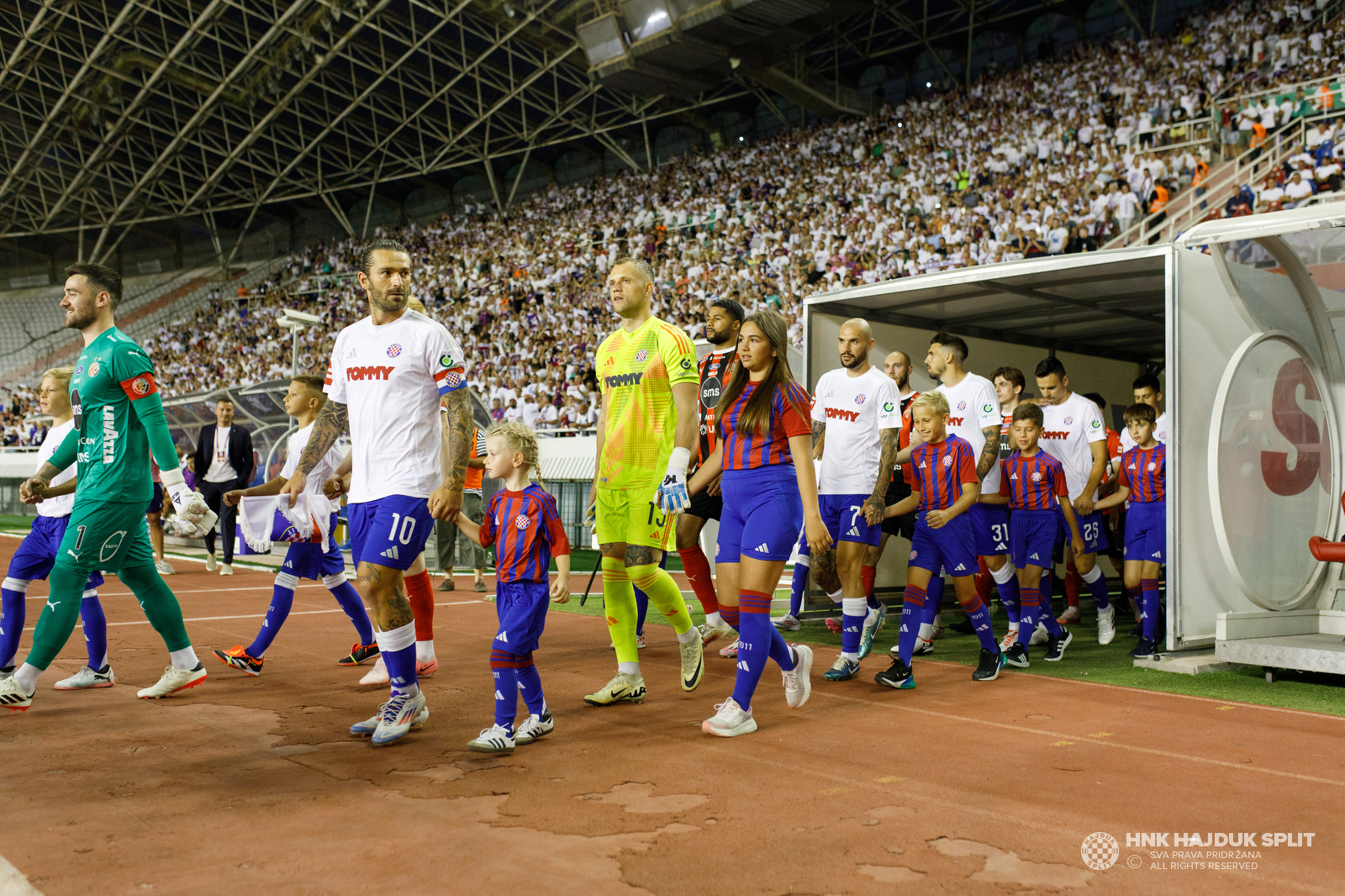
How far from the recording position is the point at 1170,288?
659 centimetres

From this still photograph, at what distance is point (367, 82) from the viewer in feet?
110

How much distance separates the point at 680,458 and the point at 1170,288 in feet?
12.8

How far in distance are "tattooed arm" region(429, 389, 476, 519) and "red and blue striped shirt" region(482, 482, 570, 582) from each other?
8.2 inches

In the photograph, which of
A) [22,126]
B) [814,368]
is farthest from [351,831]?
[22,126]

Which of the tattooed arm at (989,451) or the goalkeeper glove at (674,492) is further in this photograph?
the tattooed arm at (989,451)

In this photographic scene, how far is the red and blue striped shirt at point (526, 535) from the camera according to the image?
14.5 feet

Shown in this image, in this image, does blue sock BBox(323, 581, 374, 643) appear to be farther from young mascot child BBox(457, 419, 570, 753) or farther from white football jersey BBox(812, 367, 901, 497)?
white football jersey BBox(812, 367, 901, 497)

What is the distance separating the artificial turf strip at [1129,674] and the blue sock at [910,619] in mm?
576

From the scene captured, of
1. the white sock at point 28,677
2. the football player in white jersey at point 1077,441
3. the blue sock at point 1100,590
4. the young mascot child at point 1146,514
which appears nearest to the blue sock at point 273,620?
the white sock at point 28,677

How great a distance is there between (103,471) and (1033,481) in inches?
237

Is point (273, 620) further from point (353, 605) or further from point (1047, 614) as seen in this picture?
point (1047, 614)

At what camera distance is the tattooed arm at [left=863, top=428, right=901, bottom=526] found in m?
5.96

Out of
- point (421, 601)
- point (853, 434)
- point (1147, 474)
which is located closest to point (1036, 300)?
point (1147, 474)

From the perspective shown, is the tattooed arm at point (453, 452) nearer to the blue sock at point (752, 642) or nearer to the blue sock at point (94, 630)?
the blue sock at point (752, 642)
